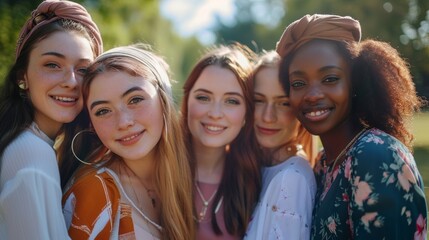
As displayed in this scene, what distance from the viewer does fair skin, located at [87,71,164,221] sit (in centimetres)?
311

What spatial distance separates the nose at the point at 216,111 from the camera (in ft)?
12.5

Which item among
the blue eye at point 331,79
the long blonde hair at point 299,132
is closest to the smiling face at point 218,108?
the long blonde hair at point 299,132

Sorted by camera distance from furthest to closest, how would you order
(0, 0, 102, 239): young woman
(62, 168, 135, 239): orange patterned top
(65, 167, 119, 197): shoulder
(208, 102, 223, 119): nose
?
(208, 102, 223, 119): nose
(65, 167, 119, 197): shoulder
(62, 168, 135, 239): orange patterned top
(0, 0, 102, 239): young woman

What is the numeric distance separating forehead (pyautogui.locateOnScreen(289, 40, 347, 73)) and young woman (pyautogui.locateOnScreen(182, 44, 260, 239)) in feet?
2.37

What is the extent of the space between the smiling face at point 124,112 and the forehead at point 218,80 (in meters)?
0.78

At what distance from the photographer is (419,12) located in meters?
13.1

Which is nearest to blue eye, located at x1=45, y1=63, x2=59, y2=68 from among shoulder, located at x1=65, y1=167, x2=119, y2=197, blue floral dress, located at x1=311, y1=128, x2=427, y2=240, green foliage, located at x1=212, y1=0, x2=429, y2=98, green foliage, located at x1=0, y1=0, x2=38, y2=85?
shoulder, located at x1=65, y1=167, x2=119, y2=197

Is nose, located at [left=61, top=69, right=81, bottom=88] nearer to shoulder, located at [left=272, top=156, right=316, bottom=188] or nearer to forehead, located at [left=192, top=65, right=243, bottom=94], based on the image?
forehead, located at [left=192, top=65, right=243, bottom=94]

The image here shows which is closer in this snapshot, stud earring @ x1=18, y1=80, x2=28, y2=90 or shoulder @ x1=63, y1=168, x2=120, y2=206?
shoulder @ x1=63, y1=168, x2=120, y2=206

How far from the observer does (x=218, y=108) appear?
383 centimetres

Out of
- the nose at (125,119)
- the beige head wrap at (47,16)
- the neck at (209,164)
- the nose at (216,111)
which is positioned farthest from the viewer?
the neck at (209,164)

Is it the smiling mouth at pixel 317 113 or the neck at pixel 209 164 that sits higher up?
the smiling mouth at pixel 317 113

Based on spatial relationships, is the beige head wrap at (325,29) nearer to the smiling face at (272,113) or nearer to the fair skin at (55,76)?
the smiling face at (272,113)

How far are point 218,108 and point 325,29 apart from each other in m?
1.09
